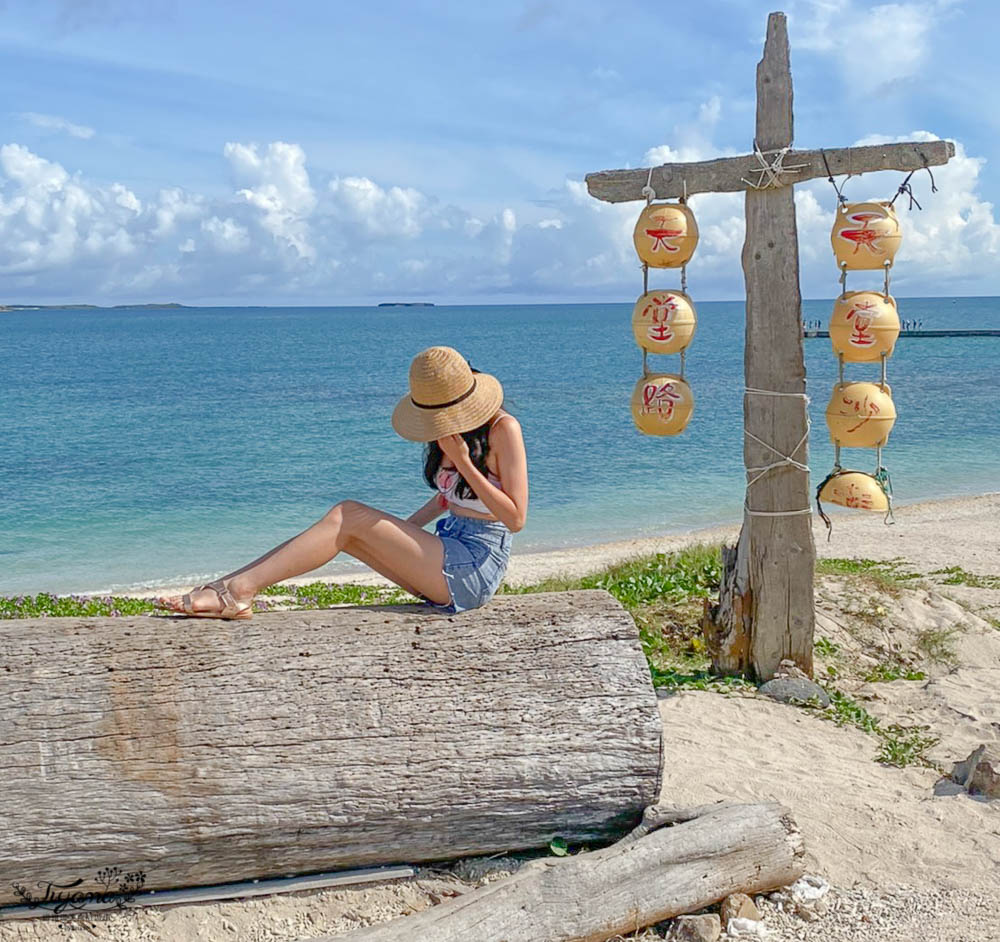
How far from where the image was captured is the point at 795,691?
22.7ft

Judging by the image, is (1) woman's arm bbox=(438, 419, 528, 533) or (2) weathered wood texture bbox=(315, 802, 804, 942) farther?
(1) woman's arm bbox=(438, 419, 528, 533)

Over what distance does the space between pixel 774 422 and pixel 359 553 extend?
3369 mm

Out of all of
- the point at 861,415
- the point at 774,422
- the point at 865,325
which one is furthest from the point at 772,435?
the point at 865,325

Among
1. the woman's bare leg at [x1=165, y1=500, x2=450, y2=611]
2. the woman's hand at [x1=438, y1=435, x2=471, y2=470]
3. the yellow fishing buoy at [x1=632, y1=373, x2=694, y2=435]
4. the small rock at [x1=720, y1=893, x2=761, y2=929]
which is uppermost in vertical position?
the yellow fishing buoy at [x1=632, y1=373, x2=694, y2=435]

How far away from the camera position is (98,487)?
22516 mm

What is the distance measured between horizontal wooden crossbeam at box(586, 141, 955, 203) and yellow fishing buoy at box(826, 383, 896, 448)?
4.74 ft

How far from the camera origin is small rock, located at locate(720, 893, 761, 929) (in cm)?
446

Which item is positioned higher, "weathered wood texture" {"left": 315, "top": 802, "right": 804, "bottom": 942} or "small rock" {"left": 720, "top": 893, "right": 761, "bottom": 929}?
"weathered wood texture" {"left": 315, "top": 802, "right": 804, "bottom": 942}

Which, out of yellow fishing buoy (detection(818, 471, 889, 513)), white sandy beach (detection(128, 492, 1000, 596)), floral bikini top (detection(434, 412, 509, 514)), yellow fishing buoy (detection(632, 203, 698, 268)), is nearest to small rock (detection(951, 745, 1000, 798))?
yellow fishing buoy (detection(818, 471, 889, 513))

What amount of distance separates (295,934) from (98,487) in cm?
1996

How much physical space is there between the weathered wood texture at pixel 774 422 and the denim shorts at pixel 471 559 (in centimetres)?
245

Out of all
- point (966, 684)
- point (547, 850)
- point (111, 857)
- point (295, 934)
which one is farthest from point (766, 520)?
point (111, 857)

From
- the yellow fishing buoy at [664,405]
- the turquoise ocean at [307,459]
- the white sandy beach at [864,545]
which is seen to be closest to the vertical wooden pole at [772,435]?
the yellow fishing buoy at [664,405]

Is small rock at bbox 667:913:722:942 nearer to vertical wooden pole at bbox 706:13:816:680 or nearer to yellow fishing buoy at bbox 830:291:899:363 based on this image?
vertical wooden pole at bbox 706:13:816:680
